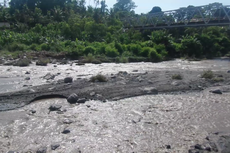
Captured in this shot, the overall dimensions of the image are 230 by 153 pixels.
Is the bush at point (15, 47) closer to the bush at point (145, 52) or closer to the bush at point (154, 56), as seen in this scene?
the bush at point (145, 52)

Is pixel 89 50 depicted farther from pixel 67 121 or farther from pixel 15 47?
pixel 67 121

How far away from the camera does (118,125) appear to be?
22.7 feet

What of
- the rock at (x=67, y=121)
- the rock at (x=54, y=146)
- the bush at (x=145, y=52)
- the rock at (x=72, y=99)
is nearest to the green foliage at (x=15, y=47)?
the bush at (x=145, y=52)

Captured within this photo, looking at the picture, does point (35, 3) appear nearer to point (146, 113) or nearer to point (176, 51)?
point (176, 51)

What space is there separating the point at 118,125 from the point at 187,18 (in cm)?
3628

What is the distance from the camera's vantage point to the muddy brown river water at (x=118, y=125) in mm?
5727

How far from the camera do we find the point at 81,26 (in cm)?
3975

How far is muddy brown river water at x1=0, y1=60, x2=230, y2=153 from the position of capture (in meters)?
5.73

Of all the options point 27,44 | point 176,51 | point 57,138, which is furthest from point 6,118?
point 176,51

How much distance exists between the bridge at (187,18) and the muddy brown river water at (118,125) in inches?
1009

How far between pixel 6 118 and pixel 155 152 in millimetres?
4625

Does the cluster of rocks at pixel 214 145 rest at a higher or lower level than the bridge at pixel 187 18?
lower

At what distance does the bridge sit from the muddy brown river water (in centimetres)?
2563

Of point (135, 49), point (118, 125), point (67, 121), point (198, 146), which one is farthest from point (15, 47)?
point (198, 146)
